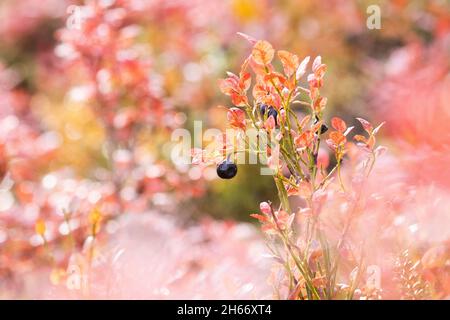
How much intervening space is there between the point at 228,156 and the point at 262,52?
0.76 feet

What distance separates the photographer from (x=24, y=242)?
234 centimetres

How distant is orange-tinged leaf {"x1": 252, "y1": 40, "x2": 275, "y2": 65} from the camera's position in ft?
4.18

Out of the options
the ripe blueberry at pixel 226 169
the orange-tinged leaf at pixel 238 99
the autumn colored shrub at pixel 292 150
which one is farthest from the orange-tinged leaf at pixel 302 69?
the ripe blueberry at pixel 226 169

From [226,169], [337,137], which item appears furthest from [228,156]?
[337,137]

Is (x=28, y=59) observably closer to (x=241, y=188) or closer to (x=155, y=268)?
(x=241, y=188)

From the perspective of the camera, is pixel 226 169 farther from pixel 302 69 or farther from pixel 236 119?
pixel 302 69

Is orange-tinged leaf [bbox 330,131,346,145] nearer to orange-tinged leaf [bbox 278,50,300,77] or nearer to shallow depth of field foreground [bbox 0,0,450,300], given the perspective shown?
shallow depth of field foreground [bbox 0,0,450,300]

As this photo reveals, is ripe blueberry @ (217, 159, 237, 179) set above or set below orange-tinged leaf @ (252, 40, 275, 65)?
below

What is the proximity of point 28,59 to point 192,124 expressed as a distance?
2.22 meters

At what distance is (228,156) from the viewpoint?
139 centimetres

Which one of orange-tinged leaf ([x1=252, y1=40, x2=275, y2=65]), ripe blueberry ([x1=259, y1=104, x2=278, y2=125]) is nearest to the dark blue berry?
ripe blueberry ([x1=259, y1=104, x2=278, y2=125])

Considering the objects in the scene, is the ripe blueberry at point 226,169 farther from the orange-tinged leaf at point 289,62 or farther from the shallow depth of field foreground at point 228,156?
the orange-tinged leaf at point 289,62

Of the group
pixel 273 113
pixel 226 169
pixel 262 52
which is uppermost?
pixel 262 52

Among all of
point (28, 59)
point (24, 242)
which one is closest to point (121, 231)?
point (24, 242)
